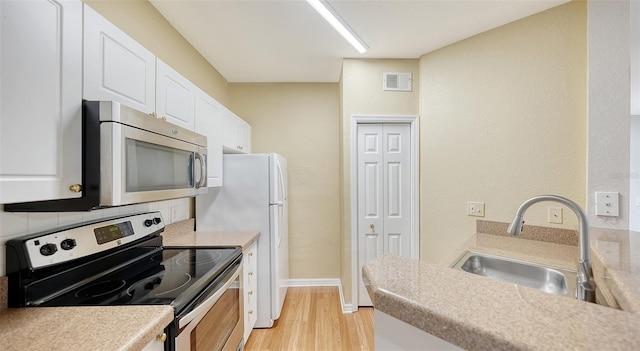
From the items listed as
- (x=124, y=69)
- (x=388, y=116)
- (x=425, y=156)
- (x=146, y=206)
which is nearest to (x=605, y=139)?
(x=425, y=156)

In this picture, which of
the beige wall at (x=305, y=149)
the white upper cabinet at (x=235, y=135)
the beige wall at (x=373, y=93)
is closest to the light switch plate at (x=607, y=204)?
the beige wall at (x=373, y=93)

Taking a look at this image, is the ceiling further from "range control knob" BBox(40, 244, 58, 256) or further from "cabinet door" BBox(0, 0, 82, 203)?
"range control knob" BBox(40, 244, 58, 256)

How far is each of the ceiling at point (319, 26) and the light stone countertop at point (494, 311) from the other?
184 cm

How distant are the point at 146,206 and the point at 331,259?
2.19 metres

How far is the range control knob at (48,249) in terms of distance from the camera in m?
1.01

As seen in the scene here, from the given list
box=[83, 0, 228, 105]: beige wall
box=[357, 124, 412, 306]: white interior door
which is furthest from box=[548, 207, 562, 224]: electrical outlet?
box=[83, 0, 228, 105]: beige wall

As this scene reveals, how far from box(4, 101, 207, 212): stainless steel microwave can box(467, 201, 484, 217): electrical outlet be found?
2.27m

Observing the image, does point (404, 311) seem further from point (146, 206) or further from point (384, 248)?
point (384, 248)

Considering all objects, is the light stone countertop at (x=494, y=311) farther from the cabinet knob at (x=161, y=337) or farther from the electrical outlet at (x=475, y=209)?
the electrical outlet at (x=475, y=209)

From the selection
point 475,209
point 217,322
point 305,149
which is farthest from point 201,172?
point 475,209

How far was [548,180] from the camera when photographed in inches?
71.3

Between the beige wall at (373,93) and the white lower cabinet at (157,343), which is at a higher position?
the beige wall at (373,93)

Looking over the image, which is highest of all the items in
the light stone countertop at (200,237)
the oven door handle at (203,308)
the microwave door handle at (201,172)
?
the microwave door handle at (201,172)

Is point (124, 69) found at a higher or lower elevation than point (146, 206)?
higher
